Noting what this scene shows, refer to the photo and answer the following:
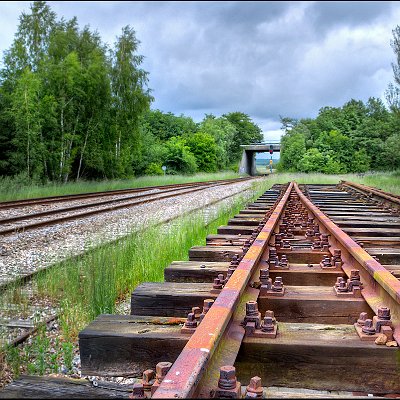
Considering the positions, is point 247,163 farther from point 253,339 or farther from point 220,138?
point 253,339

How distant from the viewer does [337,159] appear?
44875 millimetres

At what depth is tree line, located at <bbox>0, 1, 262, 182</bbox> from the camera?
20.6 m

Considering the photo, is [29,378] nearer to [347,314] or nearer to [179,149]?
[347,314]

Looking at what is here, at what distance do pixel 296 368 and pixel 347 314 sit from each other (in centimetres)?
67

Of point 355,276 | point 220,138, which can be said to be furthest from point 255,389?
point 220,138

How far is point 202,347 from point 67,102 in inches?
946

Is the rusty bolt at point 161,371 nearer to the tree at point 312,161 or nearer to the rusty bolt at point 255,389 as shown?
the rusty bolt at point 255,389

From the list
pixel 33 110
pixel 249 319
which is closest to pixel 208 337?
pixel 249 319

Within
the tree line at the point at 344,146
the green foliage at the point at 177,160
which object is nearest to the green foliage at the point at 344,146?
the tree line at the point at 344,146

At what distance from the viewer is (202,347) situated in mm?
1470

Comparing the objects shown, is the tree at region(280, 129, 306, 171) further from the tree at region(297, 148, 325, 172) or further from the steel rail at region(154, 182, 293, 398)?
the steel rail at region(154, 182, 293, 398)

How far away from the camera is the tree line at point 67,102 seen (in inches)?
810

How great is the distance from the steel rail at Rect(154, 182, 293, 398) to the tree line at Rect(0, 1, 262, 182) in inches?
738

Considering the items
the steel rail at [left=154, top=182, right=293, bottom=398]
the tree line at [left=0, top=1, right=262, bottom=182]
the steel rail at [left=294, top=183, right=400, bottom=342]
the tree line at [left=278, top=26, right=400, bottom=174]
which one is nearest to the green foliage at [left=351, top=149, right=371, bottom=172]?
the tree line at [left=278, top=26, right=400, bottom=174]
